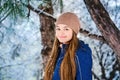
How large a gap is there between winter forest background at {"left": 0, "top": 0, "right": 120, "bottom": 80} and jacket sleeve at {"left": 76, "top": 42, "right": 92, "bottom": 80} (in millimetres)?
971

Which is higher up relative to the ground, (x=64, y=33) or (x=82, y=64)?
(x=64, y=33)

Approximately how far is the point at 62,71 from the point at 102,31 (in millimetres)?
1023

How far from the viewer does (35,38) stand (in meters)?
2.12

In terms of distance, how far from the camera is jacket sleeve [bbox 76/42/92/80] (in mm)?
1092

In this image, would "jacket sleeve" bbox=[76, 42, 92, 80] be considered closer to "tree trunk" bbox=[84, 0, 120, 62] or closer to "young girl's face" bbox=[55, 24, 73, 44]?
A: "young girl's face" bbox=[55, 24, 73, 44]

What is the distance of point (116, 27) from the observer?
81.5 inches

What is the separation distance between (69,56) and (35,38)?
1.02m

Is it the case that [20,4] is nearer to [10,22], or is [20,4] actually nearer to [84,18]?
[10,22]

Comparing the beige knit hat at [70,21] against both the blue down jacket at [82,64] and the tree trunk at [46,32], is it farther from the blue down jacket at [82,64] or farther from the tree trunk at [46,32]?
the tree trunk at [46,32]

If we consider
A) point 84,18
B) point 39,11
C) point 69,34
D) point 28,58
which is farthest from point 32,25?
point 69,34

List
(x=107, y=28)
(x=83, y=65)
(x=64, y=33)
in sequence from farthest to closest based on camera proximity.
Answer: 1. (x=107, y=28)
2. (x=64, y=33)
3. (x=83, y=65)

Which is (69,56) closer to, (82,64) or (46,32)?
(82,64)

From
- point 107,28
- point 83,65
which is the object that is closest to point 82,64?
point 83,65

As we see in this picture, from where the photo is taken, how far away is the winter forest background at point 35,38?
208 cm
